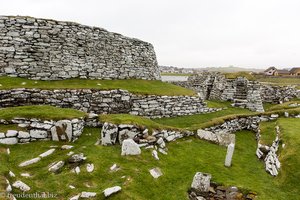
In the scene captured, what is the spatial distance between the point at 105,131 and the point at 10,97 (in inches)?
308

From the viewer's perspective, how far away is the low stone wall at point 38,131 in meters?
11.6

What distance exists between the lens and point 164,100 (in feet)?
70.9

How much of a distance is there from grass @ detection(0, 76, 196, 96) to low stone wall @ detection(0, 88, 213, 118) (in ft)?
2.22

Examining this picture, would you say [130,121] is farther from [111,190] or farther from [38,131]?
[111,190]

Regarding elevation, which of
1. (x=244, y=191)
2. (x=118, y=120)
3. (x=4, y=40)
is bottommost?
(x=244, y=191)

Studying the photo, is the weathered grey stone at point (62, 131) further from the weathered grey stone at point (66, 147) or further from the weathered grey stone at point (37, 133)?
the weathered grey stone at point (66, 147)


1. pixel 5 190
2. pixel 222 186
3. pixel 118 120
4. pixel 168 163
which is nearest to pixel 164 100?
pixel 118 120

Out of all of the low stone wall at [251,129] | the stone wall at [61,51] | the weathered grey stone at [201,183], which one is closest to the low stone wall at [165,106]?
the stone wall at [61,51]

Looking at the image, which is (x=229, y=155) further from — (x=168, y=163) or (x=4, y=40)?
(x=4, y=40)

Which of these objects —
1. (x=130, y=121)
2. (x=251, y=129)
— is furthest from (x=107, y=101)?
(x=251, y=129)

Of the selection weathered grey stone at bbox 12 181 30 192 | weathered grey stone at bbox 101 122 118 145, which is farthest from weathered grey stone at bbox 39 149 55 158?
weathered grey stone at bbox 101 122 118 145

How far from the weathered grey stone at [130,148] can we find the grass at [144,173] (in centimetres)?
24

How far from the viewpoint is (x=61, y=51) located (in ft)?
69.2

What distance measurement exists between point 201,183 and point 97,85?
13.2m
